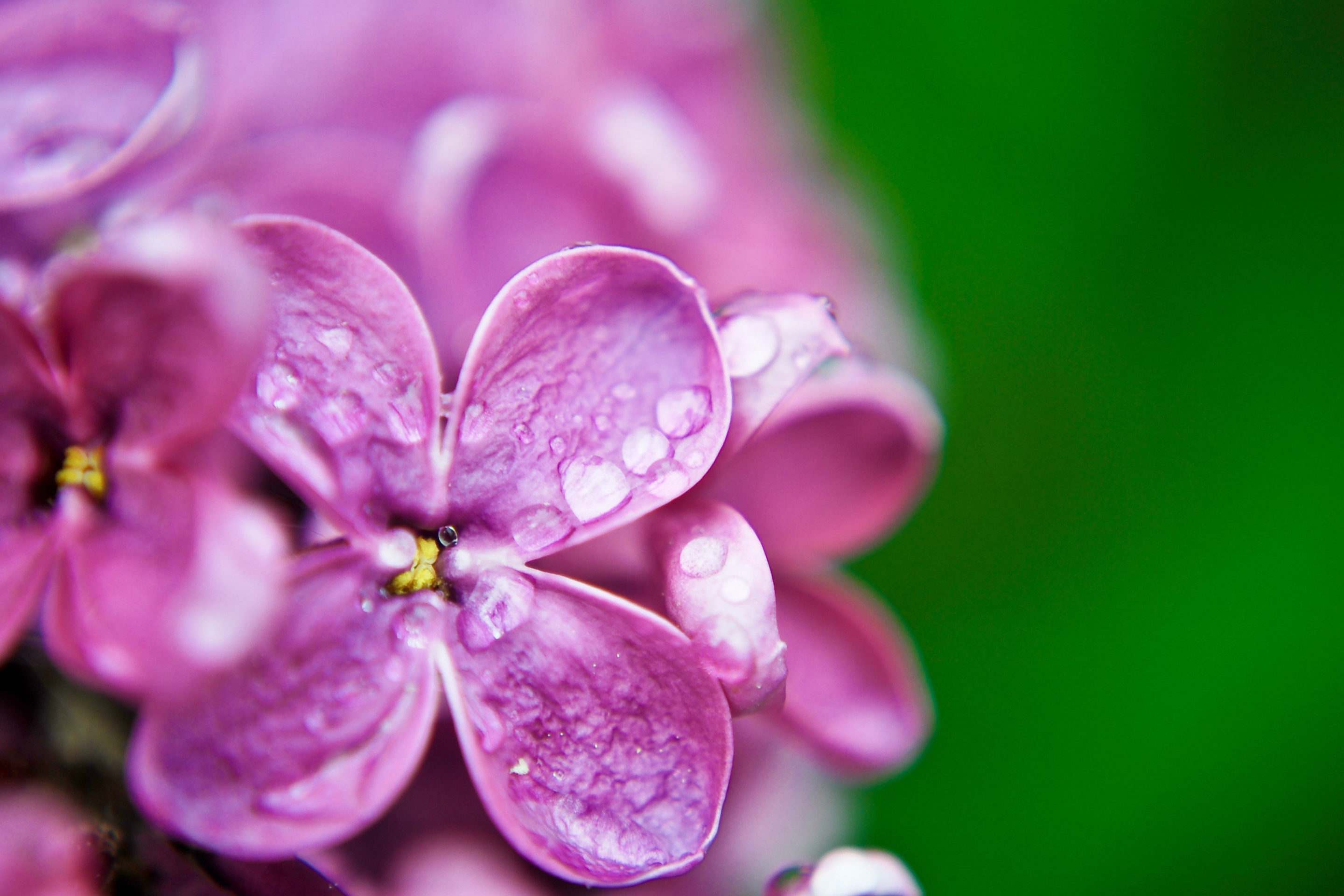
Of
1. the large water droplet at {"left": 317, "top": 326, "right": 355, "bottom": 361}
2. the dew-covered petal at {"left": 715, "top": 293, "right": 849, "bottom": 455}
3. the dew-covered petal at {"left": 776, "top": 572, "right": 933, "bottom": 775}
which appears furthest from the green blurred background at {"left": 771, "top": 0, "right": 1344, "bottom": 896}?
the large water droplet at {"left": 317, "top": 326, "right": 355, "bottom": 361}

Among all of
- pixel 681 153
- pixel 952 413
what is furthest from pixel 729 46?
pixel 952 413

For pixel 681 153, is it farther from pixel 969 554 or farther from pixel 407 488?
pixel 969 554

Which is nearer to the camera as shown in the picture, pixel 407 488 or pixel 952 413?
pixel 407 488

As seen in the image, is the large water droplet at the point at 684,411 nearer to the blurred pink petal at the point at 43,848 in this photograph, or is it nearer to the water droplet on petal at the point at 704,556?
the water droplet on petal at the point at 704,556

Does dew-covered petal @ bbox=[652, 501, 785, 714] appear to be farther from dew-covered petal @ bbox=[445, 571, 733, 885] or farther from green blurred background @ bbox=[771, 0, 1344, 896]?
green blurred background @ bbox=[771, 0, 1344, 896]

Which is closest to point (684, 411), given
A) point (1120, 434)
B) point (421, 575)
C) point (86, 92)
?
point (421, 575)

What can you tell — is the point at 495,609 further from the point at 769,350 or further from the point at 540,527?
the point at 769,350

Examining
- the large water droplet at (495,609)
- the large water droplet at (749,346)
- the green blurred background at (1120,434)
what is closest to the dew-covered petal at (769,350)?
the large water droplet at (749,346)
